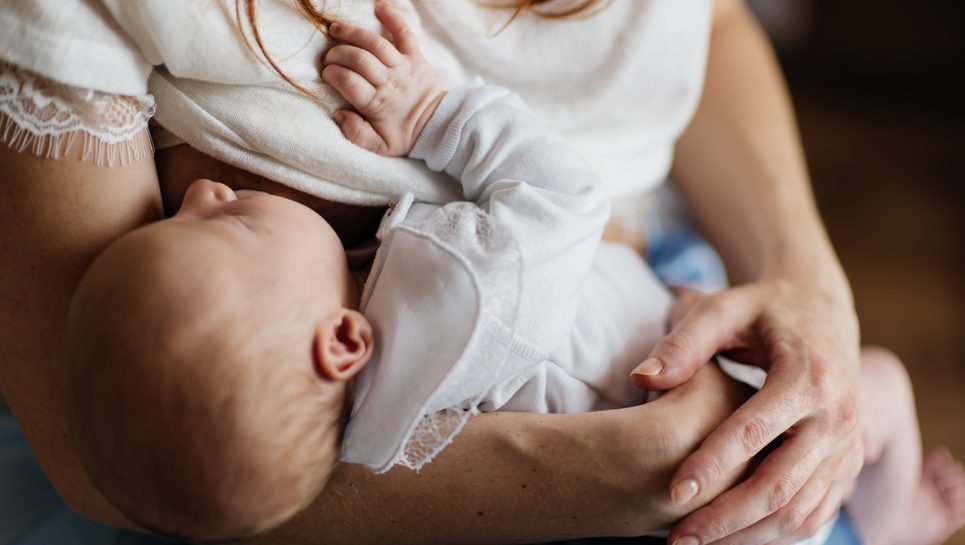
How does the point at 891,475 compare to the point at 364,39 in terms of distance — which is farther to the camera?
the point at 891,475

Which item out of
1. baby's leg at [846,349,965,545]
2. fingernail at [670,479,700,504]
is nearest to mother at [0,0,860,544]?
fingernail at [670,479,700,504]

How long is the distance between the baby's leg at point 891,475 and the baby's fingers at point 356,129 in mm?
634

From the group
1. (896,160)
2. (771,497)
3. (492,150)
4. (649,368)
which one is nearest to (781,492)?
(771,497)

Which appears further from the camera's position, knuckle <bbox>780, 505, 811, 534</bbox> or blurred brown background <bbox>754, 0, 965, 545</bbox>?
blurred brown background <bbox>754, 0, 965, 545</bbox>

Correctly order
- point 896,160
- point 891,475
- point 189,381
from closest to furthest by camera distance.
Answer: point 189,381 < point 891,475 < point 896,160

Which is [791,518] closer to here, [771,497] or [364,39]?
[771,497]

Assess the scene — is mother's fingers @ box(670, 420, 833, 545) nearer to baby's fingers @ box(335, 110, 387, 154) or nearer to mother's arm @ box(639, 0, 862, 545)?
mother's arm @ box(639, 0, 862, 545)

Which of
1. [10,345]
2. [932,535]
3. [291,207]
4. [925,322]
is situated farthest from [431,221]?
[925,322]

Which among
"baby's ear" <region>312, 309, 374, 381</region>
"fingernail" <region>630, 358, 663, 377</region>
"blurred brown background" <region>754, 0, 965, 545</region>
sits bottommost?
"blurred brown background" <region>754, 0, 965, 545</region>

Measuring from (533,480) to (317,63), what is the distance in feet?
1.38

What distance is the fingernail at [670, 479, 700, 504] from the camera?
800mm

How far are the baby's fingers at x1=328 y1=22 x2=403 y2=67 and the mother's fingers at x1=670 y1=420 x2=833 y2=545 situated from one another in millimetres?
493

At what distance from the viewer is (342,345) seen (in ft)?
2.45

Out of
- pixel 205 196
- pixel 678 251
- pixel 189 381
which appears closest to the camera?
pixel 189 381
